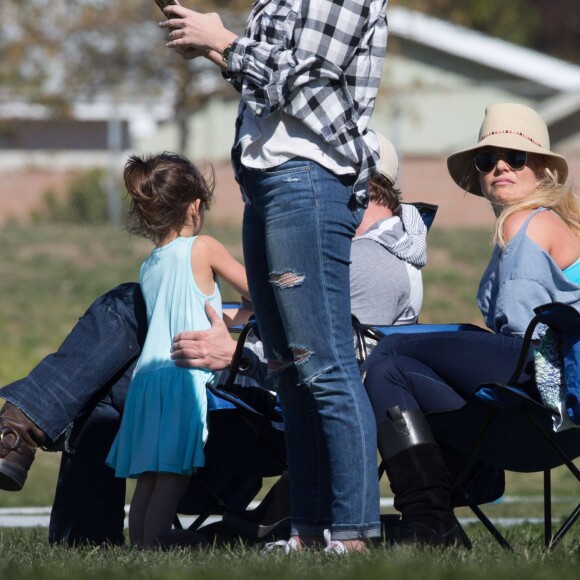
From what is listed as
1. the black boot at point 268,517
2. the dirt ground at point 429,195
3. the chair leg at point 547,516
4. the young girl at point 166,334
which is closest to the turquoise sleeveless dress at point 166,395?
the young girl at point 166,334

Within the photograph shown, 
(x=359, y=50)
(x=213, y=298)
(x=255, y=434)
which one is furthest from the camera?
(x=213, y=298)

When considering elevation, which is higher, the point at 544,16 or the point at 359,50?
the point at 544,16

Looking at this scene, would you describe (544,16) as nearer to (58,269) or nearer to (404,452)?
(58,269)

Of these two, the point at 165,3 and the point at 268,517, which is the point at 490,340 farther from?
the point at 165,3

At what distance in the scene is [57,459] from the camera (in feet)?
29.3

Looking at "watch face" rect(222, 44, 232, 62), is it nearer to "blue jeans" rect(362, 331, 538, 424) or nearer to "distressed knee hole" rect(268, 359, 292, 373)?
"distressed knee hole" rect(268, 359, 292, 373)

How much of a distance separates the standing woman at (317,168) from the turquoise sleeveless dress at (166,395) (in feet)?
2.67

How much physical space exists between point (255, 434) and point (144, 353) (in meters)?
0.53

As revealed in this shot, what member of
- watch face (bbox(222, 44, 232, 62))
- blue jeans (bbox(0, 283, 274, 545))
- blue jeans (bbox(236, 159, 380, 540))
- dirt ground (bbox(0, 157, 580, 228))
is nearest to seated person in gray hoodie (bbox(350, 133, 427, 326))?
blue jeans (bbox(0, 283, 274, 545))

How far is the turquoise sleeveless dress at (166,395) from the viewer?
14.5 feet

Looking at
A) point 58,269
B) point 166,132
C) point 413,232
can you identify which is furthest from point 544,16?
point 413,232

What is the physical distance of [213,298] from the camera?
468 cm

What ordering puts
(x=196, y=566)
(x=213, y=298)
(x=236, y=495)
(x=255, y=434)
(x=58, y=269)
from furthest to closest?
(x=58, y=269)
(x=236, y=495)
(x=213, y=298)
(x=255, y=434)
(x=196, y=566)

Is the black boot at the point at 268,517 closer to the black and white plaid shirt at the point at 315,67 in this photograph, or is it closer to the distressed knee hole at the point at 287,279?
the distressed knee hole at the point at 287,279
